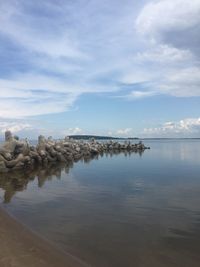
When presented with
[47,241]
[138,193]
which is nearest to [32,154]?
[138,193]

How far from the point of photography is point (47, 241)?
8.86 metres

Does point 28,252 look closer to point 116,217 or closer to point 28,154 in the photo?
point 116,217

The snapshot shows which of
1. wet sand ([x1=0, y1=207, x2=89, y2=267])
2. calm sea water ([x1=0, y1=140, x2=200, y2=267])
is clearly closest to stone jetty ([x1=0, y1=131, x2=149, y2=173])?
calm sea water ([x1=0, y1=140, x2=200, y2=267])

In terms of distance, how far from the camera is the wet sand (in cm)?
678

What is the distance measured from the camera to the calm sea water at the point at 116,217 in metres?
8.32

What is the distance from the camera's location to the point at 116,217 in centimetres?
1180

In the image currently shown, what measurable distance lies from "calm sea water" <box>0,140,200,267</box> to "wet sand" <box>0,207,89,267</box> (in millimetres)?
500

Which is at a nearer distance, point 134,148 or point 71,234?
point 71,234

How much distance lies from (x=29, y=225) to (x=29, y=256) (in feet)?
11.8

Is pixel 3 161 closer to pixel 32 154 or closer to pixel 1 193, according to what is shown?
pixel 32 154

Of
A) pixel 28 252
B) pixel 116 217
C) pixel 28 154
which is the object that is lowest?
pixel 116 217

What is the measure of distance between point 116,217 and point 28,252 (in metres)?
4.85

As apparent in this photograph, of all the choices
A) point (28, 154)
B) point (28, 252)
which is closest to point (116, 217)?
point (28, 252)

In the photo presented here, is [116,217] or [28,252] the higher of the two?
[28,252]
